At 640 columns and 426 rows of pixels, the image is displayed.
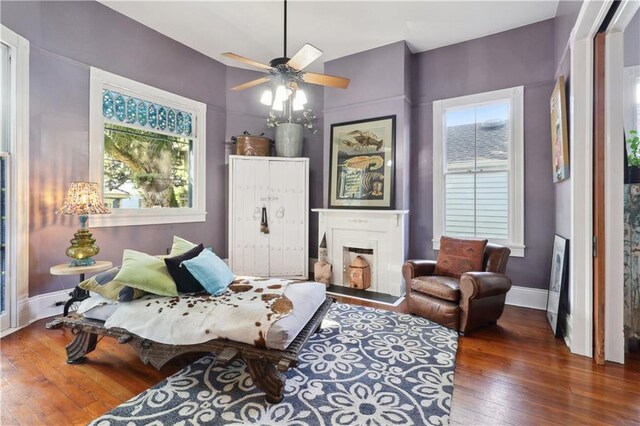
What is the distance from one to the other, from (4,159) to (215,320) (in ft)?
8.56

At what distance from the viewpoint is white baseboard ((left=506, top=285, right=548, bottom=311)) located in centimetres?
348

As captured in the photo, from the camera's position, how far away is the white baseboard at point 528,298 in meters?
3.48

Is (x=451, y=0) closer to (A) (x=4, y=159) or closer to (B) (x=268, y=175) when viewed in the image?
(B) (x=268, y=175)

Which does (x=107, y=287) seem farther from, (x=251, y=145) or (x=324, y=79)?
(x=251, y=145)

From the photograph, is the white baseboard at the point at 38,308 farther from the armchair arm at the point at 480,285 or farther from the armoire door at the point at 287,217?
the armchair arm at the point at 480,285

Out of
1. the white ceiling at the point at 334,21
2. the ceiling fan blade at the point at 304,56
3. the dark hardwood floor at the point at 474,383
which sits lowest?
the dark hardwood floor at the point at 474,383

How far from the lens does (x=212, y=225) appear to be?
A: 4809 mm

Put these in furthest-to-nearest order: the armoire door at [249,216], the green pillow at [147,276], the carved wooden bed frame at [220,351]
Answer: the armoire door at [249,216], the green pillow at [147,276], the carved wooden bed frame at [220,351]

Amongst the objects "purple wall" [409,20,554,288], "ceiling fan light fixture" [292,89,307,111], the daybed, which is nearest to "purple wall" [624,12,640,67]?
"purple wall" [409,20,554,288]

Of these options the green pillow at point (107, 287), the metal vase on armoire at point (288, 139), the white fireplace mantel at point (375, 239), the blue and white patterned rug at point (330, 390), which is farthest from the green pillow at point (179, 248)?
the metal vase on armoire at point (288, 139)

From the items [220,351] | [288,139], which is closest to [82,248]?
[220,351]

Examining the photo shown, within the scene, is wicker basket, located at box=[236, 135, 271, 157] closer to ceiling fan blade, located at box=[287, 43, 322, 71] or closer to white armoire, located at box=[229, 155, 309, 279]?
white armoire, located at box=[229, 155, 309, 279]

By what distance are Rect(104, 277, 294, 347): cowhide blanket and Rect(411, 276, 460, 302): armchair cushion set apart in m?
1.54

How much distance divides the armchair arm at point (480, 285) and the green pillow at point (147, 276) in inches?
96.0
